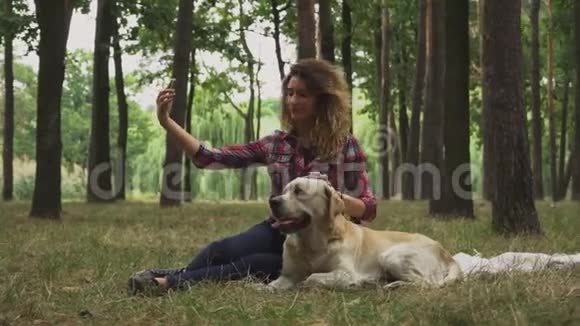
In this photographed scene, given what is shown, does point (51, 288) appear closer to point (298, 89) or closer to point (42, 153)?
point (298, 89)

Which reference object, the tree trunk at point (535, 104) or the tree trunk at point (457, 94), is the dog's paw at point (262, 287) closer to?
the tree trunk at point (457, 94)

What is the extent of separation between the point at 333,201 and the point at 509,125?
4.67 meters

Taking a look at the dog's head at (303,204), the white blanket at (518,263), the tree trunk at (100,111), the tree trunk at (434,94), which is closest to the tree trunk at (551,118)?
the tree trunk at (434,94)

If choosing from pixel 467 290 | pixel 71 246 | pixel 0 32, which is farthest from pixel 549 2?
pixel 467 290

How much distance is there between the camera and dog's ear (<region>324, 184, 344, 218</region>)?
18.5ft

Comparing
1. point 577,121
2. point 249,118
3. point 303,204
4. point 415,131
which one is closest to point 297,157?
point 303,204

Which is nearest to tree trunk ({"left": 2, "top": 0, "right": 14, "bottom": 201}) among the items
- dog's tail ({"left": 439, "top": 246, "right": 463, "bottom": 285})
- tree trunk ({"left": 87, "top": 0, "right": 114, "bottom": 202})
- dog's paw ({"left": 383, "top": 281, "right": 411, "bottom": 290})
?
tree trunk ({"left": 87, "top": 0, "right": 114, "bottom": 202})

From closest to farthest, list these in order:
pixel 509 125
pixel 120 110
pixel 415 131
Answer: pixel 509 125, pixel 415 131, pixel 120 110

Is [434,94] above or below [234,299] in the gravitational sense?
above

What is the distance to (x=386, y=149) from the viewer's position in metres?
35.7

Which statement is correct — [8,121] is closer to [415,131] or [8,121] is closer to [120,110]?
[120,110]

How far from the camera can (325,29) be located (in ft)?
60.8

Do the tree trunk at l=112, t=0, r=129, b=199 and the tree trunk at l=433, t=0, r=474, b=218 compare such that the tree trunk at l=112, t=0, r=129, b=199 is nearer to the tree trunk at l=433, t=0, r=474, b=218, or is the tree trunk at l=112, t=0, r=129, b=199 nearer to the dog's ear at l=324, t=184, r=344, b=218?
the tree trunk at l=433, t=0, r=474, b=218

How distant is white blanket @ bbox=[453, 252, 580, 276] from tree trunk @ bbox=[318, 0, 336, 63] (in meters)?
11.9
